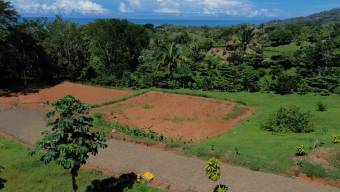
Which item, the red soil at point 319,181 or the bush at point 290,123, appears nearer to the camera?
the red soil at point 319,181

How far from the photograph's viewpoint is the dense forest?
40.5 metres

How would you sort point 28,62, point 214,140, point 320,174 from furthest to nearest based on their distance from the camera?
point 28,62 → point 214,140 → point 320,174

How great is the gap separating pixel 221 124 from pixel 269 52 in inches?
1437

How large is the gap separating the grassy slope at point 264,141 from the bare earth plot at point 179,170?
2.32ft

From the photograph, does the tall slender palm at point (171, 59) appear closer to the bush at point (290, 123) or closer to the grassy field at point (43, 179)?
the bush at point (290, 123)

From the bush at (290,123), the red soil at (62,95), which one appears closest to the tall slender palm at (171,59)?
the red soil at (62,95)

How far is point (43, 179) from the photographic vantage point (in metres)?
18.7

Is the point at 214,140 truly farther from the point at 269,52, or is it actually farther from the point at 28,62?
the point at 269,52

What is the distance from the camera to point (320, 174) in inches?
714

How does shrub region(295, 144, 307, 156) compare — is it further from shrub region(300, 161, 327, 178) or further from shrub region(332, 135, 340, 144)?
shrub region(332, 135, 340, 144)

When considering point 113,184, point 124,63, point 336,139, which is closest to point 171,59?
point 124,63

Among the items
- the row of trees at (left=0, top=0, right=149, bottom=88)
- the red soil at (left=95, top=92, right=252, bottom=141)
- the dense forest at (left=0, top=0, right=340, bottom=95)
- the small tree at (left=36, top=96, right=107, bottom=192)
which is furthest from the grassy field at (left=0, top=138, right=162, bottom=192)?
the row of trees at (left=0, top=0, right=149, bottom=88)

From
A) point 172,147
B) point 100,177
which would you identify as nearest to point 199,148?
point 172,147

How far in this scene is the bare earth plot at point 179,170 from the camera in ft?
57.0
